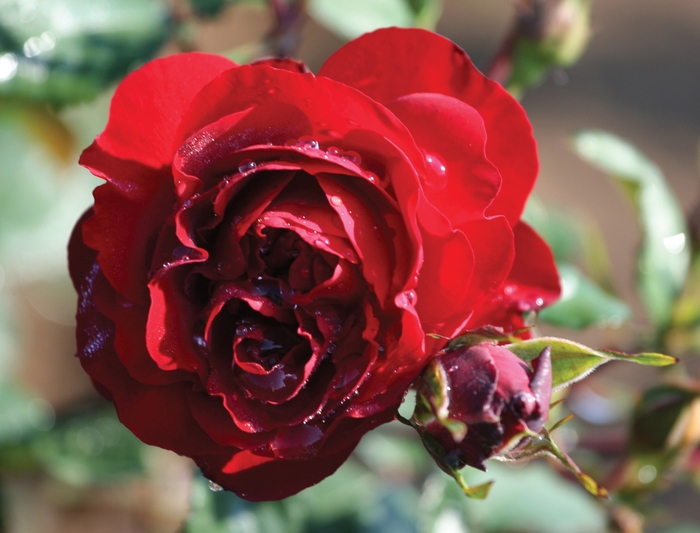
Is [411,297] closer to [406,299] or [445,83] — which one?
[406,299]

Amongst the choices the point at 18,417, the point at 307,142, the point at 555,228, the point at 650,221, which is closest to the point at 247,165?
the point at 307,142

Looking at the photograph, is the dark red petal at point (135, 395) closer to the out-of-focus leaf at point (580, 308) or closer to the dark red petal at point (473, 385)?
the dark red petal at point (473, 385)

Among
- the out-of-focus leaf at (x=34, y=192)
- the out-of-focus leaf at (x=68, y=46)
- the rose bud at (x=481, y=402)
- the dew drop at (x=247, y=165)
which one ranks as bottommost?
the out-of-focus leaf at (x=34, y=192)

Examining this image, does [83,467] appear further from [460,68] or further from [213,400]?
[460,68]

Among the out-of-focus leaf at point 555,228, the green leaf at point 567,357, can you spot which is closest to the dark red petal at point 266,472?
the green leaf at point 567,357

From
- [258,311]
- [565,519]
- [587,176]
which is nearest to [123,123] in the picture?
[258,311]

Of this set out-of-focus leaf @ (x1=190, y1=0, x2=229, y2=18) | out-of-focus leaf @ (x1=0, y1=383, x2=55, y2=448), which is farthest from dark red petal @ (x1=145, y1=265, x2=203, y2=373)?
out-of-focus leaf @ (x1=0, y1=383, x2=55, y2=448)
